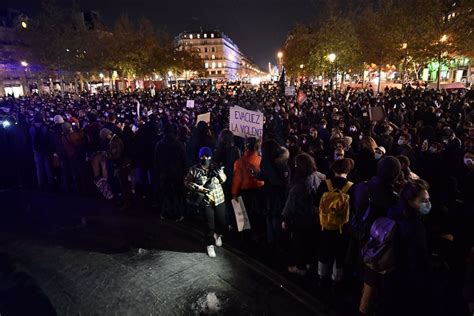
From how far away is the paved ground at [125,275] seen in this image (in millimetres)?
4742

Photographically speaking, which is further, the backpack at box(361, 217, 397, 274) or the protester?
the protester

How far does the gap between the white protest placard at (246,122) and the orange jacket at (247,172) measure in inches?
69.4

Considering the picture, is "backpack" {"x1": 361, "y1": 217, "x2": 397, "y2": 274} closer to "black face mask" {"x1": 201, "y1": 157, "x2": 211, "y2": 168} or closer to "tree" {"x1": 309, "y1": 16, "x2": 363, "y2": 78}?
"black face mask" {"x1": 201, "y1": 157, "x2": 211, "y2": 168}

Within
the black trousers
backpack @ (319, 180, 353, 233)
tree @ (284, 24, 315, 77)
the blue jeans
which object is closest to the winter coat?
backpack @ (319, 180, 353, 233)

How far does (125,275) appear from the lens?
18.2 feet

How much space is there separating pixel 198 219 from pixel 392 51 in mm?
28757

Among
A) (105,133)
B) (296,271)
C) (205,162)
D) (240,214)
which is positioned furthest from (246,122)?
(105,133)

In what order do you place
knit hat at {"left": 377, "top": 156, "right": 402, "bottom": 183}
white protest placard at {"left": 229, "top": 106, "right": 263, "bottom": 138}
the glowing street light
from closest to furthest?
1. knit hat at {"left": 377, "top": 156, "right": 402, "bottom": 183}
2. white protest placard at {"left": 229, "top": 106, "right": 263, "bottom": 138}
3. the glowing street light

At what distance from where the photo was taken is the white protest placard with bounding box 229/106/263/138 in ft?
25.3

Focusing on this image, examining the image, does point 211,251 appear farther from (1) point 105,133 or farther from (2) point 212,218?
(1) point 105,133

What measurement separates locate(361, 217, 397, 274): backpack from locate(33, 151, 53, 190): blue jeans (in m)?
9.49

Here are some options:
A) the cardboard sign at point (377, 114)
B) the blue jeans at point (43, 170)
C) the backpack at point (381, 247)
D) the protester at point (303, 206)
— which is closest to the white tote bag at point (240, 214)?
the protester at point (303, 206)

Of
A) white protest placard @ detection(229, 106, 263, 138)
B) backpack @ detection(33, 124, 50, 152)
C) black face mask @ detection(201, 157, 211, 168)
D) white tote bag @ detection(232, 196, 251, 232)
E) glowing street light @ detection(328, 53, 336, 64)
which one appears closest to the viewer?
black face mask @ detection(201, 157, 211, 168)

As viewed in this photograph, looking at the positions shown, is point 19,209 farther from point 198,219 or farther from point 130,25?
point 130,25
